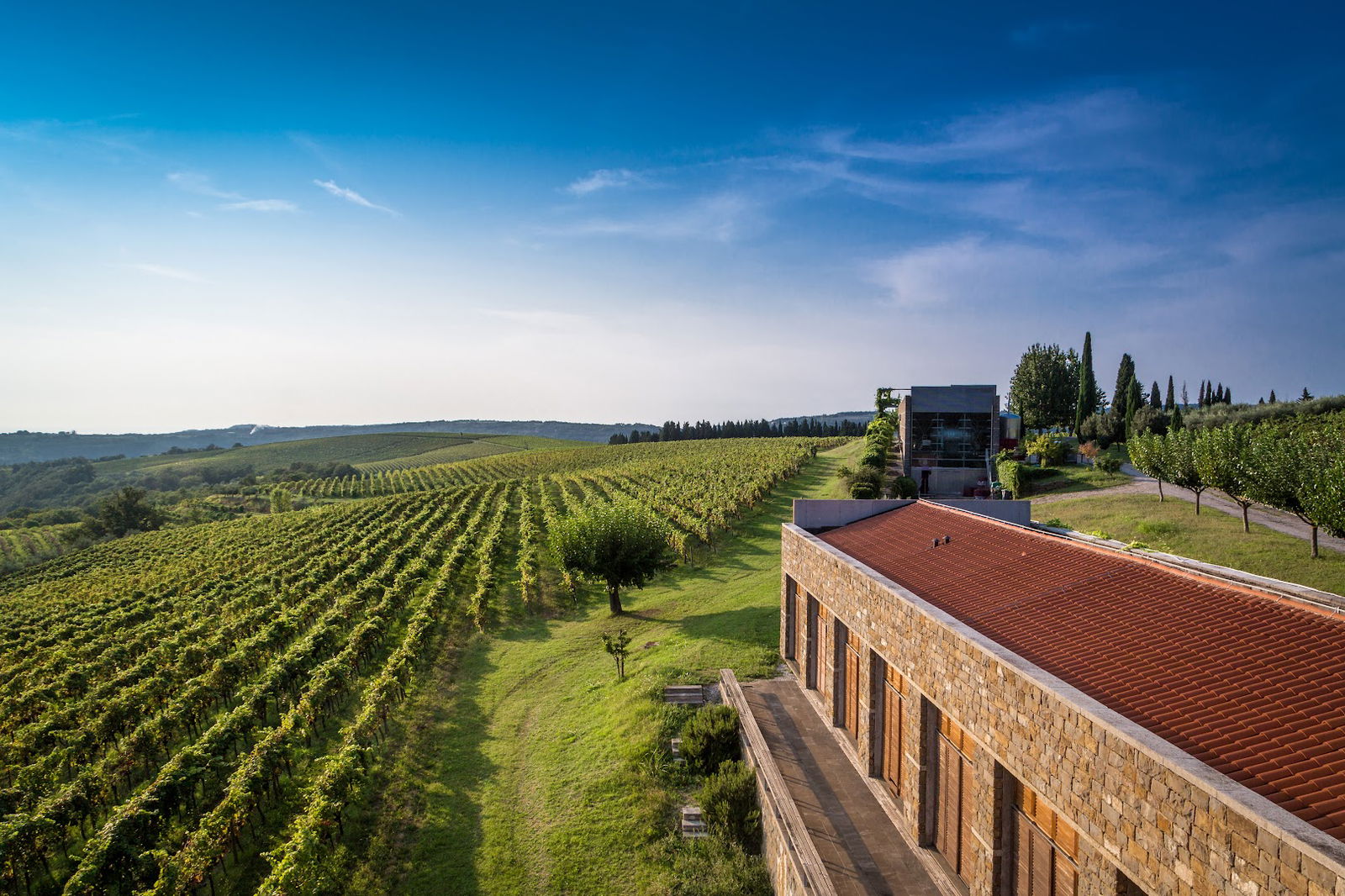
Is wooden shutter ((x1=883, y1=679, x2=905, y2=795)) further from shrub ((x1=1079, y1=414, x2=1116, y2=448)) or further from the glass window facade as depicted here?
shrub ((x1=1079, y1=414, x2=1116, y2=448))

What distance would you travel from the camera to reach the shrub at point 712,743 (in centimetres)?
1620

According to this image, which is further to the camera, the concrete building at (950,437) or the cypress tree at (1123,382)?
the cypress tree at (1123,382)

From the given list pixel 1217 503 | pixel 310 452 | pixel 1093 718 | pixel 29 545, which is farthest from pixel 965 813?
pixel 310 452

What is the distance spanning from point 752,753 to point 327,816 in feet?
32.4

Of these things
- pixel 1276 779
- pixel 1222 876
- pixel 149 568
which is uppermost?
pixel 1276 779

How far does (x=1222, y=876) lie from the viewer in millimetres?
5059

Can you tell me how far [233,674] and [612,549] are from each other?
1485 centimetres

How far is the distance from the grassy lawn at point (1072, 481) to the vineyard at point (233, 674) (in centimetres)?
1813

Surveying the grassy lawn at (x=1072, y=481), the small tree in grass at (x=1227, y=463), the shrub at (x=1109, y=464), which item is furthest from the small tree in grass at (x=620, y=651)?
the shrub at (x=1109, y=464)

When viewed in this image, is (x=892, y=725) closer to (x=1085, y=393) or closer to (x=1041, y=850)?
(x=1041, y=850)

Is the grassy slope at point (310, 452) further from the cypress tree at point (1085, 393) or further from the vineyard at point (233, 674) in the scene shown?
the cypress tree at point (1085, 393)

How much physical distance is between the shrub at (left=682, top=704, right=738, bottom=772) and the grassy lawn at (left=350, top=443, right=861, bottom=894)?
1.03 metres

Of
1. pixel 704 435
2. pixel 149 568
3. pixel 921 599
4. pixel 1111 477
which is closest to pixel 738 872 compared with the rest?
pixel 921 599

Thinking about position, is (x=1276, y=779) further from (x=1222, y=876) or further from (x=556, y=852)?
(x=556, y=852)
